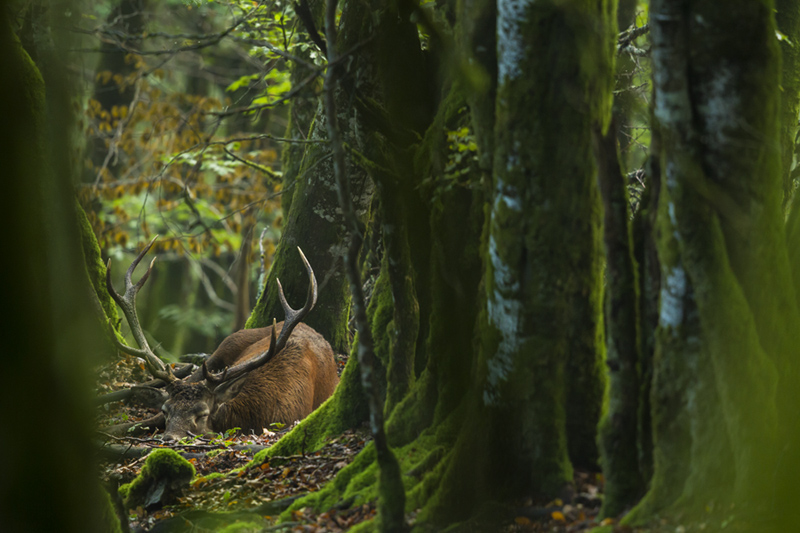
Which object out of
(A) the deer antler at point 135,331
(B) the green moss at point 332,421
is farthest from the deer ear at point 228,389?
(B) the green moss at point 332,421

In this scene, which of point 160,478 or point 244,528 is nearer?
point 244,528

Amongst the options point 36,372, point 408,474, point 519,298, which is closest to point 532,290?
point 519,298

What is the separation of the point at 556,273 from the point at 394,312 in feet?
4.36

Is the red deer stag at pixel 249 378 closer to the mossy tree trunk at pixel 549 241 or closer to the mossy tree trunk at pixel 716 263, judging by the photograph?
the mossy tree trunk at pixel 549 241

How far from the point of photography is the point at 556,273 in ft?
10.9

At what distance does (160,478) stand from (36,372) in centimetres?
172

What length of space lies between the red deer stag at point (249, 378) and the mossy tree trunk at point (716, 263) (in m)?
3.91

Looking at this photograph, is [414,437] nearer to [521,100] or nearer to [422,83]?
[521,100]

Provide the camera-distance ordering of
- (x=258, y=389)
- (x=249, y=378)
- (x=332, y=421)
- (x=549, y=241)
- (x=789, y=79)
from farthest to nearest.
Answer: (x=249, y=378), (x=258, y=389), (x=332, y=421), (x=789, y=79), (x=549, y=241)

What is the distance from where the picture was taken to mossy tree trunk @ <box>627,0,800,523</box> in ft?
9.45

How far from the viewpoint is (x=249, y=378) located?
7688 mm

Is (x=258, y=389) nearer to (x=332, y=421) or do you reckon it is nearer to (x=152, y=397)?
(x=152, y=397)

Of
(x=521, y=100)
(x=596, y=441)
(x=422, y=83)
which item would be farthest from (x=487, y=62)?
(x=596, y=441)

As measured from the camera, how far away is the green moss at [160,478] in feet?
14.5
